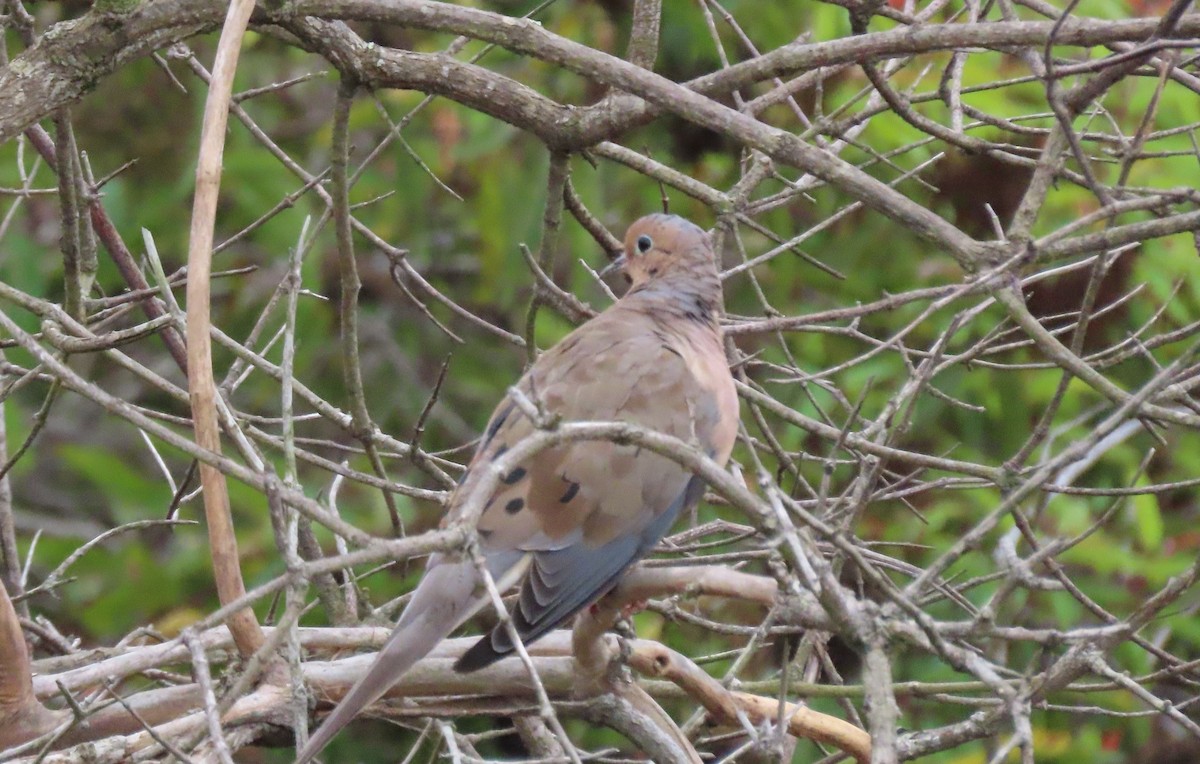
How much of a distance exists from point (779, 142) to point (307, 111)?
15.6 ft

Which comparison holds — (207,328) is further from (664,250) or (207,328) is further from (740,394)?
(664,250)

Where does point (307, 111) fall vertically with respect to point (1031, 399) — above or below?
above

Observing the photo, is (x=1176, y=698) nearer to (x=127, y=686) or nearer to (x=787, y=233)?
(x=787, y=233)

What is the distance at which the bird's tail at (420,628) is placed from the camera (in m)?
2.25

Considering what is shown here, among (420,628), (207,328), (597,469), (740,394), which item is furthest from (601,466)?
(207,328)

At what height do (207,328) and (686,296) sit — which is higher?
(207,328)

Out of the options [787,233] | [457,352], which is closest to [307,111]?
[457,352]

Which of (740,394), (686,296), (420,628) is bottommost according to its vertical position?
(420,628)

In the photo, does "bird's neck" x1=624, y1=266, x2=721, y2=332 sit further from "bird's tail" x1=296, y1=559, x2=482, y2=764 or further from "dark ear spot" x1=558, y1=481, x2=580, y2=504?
"bird's tail" x1=296, y1=559, x2=482, y2=764

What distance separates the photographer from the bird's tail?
2248mm

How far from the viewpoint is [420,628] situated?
2.41m

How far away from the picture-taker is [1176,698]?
621 cm

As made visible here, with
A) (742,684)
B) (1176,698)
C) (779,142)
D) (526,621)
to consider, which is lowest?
(1176,698)

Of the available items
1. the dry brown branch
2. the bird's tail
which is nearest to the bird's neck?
the bird's tail
